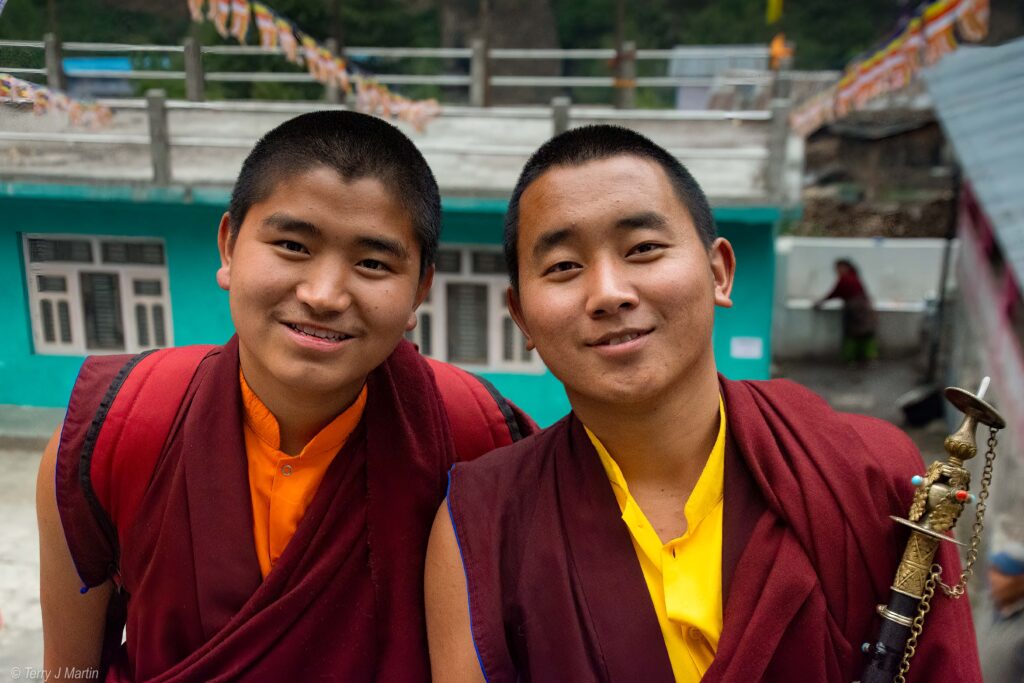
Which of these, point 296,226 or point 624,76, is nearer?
point 296,226

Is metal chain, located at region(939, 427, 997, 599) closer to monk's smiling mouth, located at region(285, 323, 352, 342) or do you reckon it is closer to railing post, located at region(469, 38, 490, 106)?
monk's smiling mouth, located at region(285, 323, 352, 342)

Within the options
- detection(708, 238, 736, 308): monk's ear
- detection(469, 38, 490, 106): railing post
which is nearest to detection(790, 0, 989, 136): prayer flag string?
detection(469, 38, 490, 106): railing post

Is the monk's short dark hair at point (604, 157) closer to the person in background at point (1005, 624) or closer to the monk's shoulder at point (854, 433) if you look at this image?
the monk's shoulder at point (854, 433)

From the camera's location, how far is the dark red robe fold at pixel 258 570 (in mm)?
1684

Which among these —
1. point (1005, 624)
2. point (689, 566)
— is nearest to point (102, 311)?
point (689, 566)

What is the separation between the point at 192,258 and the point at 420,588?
1.64 m

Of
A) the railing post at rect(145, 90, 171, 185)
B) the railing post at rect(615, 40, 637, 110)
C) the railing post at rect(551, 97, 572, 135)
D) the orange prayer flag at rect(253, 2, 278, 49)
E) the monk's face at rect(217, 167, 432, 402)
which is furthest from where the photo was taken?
the railing post at rect(615, 40, 637, 110)

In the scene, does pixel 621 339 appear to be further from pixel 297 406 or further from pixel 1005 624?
pixel 1005 624

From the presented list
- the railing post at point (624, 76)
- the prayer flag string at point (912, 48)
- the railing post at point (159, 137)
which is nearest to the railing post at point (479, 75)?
the railing post at point (624, 76)

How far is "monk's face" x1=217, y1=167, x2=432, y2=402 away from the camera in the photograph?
1.61 metres

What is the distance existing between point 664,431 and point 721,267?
1.18 ft

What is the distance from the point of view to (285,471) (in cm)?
182

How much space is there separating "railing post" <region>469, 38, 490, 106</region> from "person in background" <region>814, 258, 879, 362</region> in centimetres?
477

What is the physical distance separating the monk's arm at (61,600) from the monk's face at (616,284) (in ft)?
3.50
